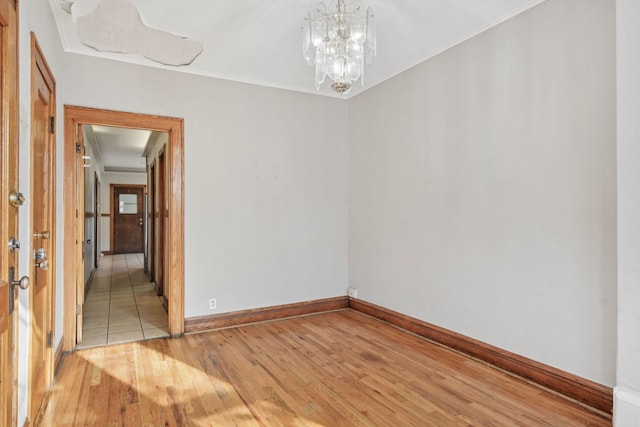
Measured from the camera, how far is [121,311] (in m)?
4.43

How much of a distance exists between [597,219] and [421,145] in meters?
1.58

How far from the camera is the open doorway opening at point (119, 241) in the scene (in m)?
3.87

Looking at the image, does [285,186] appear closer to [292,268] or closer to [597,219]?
[292,268]

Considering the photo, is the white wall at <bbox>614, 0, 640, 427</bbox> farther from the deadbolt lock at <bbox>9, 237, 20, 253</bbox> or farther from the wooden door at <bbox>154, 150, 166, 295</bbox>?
the wooden door at <bbox>154, 150, 166, 295</bbox>

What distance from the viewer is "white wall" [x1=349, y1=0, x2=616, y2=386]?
2271 millimetres

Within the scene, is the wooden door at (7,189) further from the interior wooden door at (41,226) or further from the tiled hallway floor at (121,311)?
the tiled hallway floor at (121,311)

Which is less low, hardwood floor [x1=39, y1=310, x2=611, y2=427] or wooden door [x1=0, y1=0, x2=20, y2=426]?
wooden door [x1=0, y1=0, x2=20, y2=426]

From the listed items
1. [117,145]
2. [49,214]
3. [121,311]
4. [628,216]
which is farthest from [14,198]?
[117,145]

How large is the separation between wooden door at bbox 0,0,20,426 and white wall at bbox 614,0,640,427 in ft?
8.92

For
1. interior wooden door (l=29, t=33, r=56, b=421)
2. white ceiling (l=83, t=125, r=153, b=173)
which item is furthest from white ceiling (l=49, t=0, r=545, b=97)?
white ceiling (l=83, t=125, r=153, b=173)

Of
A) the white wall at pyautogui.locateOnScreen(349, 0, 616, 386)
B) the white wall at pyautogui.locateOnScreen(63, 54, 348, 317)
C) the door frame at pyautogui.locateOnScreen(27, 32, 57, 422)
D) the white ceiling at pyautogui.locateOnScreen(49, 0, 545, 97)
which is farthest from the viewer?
the white wall at pyautogui.locateOnScreen(63, 54, 348, 317)

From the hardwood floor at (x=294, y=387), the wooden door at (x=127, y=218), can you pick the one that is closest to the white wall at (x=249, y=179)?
the hardwood floor at (x=294, y=387)

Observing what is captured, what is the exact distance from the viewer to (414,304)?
3600mm

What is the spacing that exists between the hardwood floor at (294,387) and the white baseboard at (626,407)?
188 millimetres
